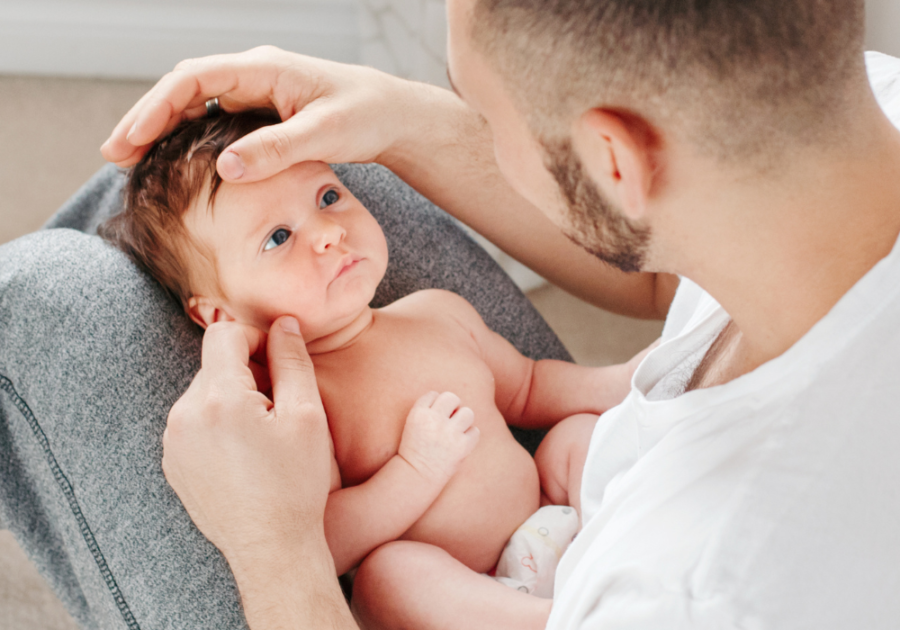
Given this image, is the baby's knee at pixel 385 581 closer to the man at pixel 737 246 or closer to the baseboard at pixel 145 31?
the man at pixel 737 246

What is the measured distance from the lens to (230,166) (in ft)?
3.01

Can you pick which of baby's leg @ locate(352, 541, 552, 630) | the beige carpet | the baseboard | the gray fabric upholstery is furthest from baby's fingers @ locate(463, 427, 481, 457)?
the baseboard

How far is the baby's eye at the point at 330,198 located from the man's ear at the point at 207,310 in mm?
229

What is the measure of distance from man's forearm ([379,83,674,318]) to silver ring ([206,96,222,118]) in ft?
1.00

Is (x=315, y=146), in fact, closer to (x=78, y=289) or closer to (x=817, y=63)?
(x=78, y=289)

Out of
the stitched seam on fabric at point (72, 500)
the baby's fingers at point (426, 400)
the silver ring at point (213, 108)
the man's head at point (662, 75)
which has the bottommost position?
the stitched seam on fabric at point (72, 500)

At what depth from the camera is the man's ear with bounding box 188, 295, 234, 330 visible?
3.52 feet

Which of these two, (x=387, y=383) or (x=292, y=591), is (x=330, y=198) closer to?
(x=387, y=383)

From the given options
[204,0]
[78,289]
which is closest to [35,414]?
[78,289]

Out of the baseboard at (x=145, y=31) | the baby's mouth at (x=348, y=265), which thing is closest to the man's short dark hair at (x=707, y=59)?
the baby's mouth at (x=348, y=265)

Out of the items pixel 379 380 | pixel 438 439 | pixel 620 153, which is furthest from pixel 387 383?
pixel 620 153

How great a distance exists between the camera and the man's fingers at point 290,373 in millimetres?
901

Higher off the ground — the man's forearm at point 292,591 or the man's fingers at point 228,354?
the man's fingers at point 228,354

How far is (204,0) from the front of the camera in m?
2.14
